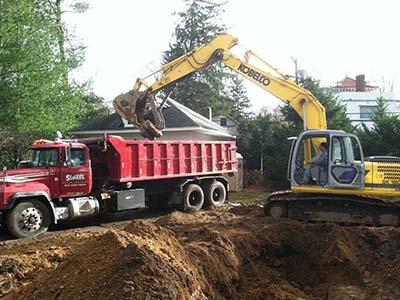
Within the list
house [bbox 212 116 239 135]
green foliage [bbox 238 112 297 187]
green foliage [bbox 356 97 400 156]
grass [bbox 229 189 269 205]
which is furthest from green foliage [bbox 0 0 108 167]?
house [bbox 212 116 239 135]

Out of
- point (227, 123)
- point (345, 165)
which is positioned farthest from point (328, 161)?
point (227, 123)

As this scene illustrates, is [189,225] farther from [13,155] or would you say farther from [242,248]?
[13,155]

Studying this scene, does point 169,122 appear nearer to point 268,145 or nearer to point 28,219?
point 268,145

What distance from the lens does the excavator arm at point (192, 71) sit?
1348 cm

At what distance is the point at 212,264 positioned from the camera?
740 centimetres

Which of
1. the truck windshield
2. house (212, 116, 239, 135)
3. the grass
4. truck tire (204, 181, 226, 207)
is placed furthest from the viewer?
house (212, 116, 239, 135)

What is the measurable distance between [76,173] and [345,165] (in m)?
6.84

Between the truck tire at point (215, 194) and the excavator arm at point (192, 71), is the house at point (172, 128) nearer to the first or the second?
the truck tire at point (215, 194)

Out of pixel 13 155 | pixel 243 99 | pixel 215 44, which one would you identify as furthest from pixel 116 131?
pixel 243 99

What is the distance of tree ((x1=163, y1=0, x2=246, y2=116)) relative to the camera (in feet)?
139

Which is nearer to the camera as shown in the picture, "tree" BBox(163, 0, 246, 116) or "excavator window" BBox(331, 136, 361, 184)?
"excavator window" BBox(331, 136, 361, 184)

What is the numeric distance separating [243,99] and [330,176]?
152 ft

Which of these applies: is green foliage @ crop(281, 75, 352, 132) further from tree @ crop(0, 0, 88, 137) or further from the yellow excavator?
the yellow excavator

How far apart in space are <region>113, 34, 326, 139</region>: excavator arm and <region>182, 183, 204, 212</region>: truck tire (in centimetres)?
234
